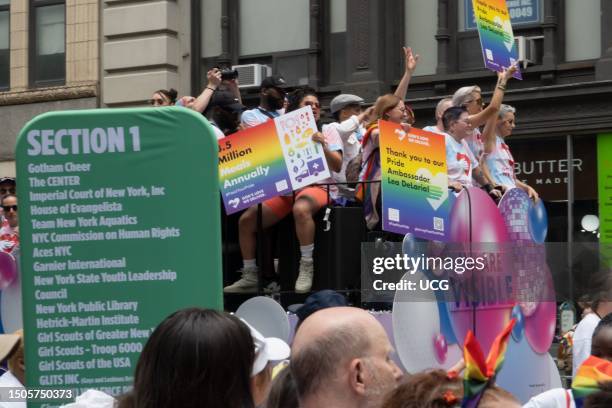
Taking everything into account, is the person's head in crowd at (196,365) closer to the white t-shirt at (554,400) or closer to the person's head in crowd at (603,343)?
the white t-shirt at (554,400)

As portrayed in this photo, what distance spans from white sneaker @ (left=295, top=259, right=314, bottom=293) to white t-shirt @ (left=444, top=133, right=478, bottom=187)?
116 centimetres

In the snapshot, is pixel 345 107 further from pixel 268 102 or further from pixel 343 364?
pixel 343 364

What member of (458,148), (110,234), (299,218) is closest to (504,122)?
(458,148)

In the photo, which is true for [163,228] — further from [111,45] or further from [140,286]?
Result: [111,45]

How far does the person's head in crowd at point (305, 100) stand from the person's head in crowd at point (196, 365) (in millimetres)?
6592

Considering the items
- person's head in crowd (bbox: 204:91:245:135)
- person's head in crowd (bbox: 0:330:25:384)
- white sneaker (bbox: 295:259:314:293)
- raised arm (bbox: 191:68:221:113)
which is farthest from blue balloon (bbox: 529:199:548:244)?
person's head in crowd (bbox: 0:330:25:384)

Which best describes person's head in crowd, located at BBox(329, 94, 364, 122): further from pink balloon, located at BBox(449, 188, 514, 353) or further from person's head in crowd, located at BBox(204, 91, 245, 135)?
pink balloon, located at BBox(449, 188, 514, 353)

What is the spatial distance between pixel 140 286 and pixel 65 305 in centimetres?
32

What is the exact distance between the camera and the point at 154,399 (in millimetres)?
3680

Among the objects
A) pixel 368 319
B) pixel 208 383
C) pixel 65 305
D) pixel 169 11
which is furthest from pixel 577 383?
pixel 169 11

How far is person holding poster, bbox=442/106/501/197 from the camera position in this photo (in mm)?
9531

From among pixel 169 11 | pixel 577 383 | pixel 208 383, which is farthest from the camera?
pixel 169 11

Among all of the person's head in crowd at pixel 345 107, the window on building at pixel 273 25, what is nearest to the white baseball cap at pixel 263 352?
the person's head in crowd at pixel 345 107

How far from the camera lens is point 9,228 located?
11.7 m
